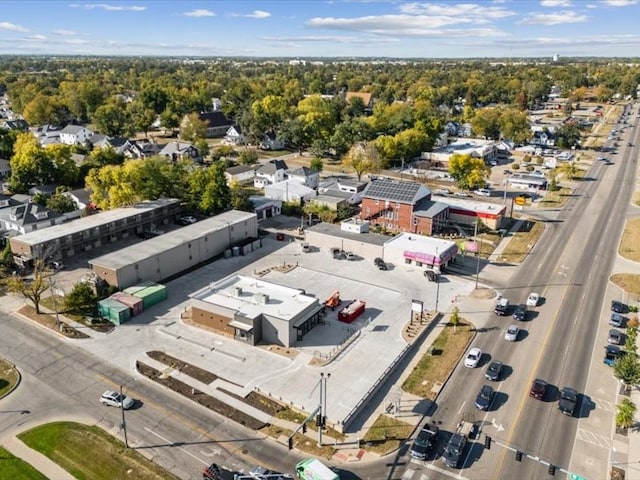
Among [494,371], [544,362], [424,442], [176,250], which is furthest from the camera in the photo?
[176,250]

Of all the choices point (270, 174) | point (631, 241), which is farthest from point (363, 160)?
point (631, 241)

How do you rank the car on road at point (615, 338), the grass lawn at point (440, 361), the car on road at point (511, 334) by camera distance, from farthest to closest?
1. the car on road at point (511, 334)
2. the car on road at point (615, 338)
3. the grass lawn at point (440, 361)

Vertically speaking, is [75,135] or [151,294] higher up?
[75,135]

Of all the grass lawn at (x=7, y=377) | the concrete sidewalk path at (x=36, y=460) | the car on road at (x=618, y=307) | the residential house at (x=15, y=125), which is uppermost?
the residential house at (x=15, y=125)

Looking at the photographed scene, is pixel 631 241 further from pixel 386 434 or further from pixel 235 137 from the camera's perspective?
pixel 235 137

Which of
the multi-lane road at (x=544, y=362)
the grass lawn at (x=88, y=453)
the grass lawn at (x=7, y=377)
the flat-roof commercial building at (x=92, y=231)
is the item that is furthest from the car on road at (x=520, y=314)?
the flat-roof commercial building at (x=92, y=231)

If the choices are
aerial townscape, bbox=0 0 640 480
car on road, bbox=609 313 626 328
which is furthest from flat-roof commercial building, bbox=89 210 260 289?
car on road, bbox=609 313 626 328

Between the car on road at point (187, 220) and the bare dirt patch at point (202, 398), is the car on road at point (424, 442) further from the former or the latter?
the car on road at point (187, 220)

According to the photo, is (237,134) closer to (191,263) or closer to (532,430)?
(191,263)
